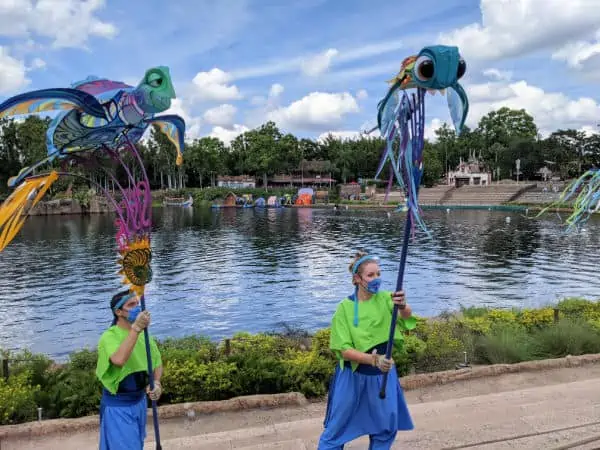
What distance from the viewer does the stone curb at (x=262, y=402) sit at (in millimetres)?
5199

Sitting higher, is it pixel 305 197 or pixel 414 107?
pixel 414 107

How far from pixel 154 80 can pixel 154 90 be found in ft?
0.23

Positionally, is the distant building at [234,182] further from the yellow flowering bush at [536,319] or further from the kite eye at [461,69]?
the kite eye at [461,69]

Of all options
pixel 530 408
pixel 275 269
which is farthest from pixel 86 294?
Answer: pixel 530 408

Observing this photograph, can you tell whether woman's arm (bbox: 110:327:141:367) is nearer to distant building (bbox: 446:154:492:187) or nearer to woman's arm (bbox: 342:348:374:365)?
woman's arm (bbox: 342:348:374:365)

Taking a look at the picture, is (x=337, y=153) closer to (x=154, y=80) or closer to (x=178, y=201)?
(x=178, y=201)

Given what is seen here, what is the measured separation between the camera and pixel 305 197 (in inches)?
2714

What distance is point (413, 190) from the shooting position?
3.60m

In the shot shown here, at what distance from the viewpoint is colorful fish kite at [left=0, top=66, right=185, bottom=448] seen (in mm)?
3463

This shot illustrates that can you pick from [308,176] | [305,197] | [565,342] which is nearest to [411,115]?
[565,342]

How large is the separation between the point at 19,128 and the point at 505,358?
65435 millimetres

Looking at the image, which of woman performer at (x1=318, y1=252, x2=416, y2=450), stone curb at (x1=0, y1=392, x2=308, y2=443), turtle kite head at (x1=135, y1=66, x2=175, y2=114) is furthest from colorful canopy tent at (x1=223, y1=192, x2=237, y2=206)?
woman performer at (x1=318, y1=252, x2=416, y2=450)


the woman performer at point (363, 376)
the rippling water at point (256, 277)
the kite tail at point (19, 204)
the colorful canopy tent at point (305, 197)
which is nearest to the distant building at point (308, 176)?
the colorful canopy tent at point (305, 197)

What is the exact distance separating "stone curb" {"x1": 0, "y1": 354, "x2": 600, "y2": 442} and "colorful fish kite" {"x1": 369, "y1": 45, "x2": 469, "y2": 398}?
2.80m
